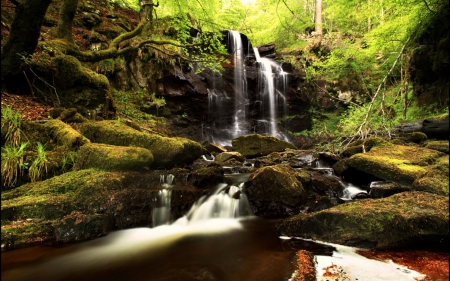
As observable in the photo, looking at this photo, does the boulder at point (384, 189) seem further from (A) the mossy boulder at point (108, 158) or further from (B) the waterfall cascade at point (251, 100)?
(B) the waterfall cascade at point (251, 100)

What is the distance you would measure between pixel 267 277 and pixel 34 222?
3347mm

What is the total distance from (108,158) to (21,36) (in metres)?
3.22

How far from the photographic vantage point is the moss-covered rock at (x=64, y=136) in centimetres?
507

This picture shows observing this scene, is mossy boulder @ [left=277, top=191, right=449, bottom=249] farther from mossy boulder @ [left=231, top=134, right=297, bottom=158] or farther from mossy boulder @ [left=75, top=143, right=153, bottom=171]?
mossy boulder @ [left=231, top=134, right=297, bottom=158]

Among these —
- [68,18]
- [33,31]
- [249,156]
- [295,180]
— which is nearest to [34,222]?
[33,31]

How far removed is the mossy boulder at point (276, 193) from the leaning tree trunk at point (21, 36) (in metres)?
5.72

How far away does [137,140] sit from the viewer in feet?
19.4

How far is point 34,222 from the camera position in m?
3.42

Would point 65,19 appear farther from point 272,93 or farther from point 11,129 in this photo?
point 272,93

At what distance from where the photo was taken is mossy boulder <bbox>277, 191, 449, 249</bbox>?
2650mm

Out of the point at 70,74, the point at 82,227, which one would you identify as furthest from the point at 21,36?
the point at 82,227

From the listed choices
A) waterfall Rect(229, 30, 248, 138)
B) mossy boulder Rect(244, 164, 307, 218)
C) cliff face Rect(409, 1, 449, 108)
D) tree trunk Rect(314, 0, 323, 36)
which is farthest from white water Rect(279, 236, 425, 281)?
tree trunk Rect(314, 0, 323, 36)

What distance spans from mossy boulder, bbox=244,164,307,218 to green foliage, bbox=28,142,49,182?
4131mm

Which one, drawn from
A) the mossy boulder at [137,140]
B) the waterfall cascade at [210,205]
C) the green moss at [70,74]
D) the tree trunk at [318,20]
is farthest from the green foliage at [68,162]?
the tree trunk at [318,20]
